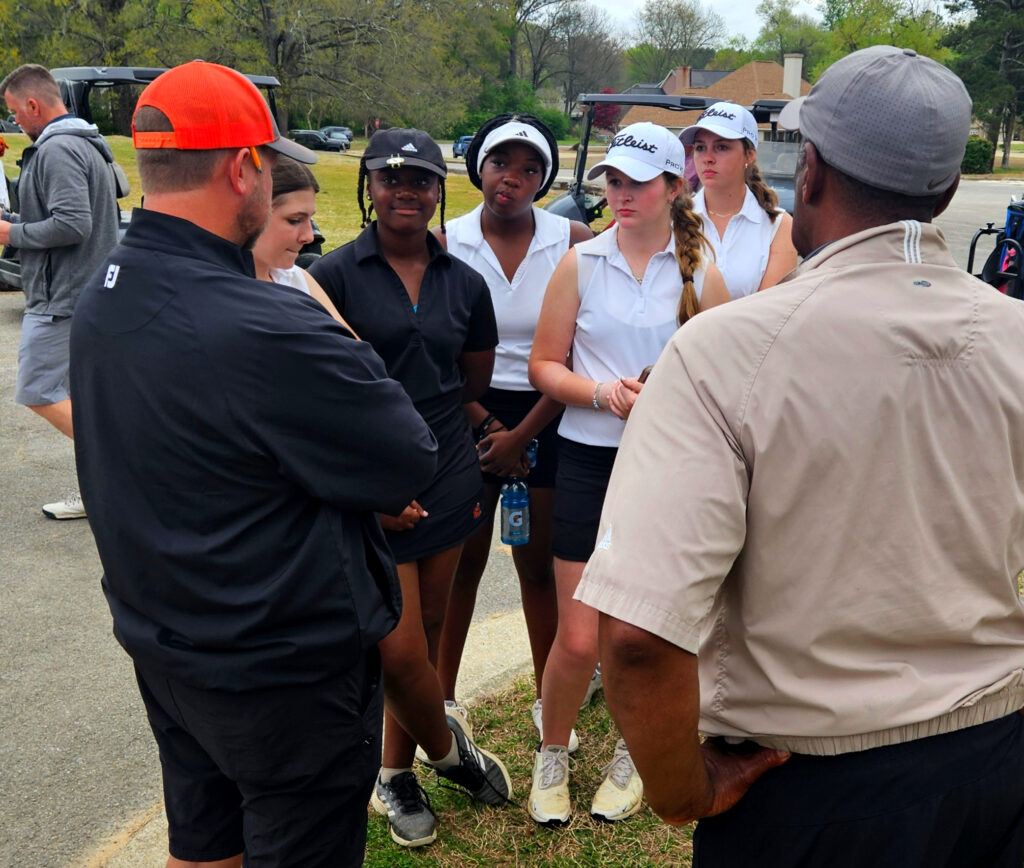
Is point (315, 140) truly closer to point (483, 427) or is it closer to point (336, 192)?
point (336, 192)

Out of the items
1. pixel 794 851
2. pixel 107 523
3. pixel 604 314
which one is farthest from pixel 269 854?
pixel 604 314

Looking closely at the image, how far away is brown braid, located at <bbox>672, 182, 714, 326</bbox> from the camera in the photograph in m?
3.08

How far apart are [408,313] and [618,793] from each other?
1.66m

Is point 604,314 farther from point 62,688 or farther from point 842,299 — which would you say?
point 62,688

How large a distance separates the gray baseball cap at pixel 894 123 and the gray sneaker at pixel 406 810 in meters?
2.35

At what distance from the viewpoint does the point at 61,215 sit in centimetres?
496

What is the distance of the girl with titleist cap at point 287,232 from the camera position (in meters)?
2.77

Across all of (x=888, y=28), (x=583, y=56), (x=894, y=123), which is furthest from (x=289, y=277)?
(x=583, y=56)

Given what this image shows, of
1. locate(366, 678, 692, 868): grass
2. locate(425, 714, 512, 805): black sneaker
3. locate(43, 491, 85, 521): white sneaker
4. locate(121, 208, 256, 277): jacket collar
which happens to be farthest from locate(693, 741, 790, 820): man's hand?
locate(43, 491, 85, 521): white sneaker

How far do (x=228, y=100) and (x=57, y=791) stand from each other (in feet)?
7.93

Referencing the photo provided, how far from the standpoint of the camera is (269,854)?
6.72 ft

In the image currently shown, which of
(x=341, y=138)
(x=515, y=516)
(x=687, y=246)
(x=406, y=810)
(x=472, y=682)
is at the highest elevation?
(x=687, y=246)

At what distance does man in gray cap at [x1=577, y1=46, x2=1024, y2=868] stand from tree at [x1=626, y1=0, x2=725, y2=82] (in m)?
91.6

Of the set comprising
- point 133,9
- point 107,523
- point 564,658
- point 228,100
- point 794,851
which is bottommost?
point 564,658
